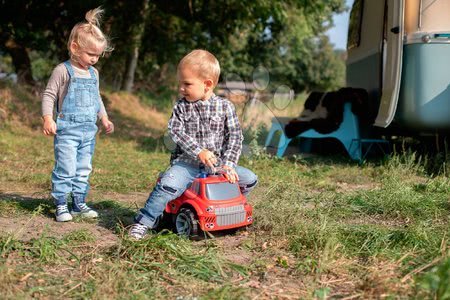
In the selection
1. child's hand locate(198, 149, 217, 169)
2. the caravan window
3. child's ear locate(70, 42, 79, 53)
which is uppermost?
the caravan window

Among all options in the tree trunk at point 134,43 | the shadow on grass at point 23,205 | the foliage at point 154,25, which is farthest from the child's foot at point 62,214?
the tree trunk at point 134,43

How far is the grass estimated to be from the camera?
2.62 metres

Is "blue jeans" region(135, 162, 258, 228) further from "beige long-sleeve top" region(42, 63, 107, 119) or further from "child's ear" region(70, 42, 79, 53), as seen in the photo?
"child's ear" region(70, 42, 79, 53)

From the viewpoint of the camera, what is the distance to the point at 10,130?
9.03 metres

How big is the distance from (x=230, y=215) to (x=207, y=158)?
1.33 ft

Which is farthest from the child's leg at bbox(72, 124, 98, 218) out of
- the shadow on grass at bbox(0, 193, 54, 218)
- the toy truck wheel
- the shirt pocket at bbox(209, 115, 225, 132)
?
the shirt pocket at bbox(209, 115, 225, 132)

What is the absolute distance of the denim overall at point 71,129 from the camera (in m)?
4.12

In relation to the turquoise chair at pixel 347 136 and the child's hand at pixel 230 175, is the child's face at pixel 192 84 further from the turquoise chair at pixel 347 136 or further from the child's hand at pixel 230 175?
the turquoise chair at pixel 347 136

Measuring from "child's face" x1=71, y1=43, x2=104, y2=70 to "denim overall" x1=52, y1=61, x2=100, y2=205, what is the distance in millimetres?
98

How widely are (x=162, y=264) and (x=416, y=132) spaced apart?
4.59 metres

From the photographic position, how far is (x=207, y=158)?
3.55 meters

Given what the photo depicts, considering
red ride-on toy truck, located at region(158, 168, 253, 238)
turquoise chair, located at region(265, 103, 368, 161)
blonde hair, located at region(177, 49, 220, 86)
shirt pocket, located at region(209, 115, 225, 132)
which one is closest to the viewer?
red ride-on toy truck, located at region(158, 168, 253, 238)

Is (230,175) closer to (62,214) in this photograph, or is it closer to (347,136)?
(62,214)

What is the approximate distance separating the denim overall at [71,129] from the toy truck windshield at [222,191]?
118 centimetres
